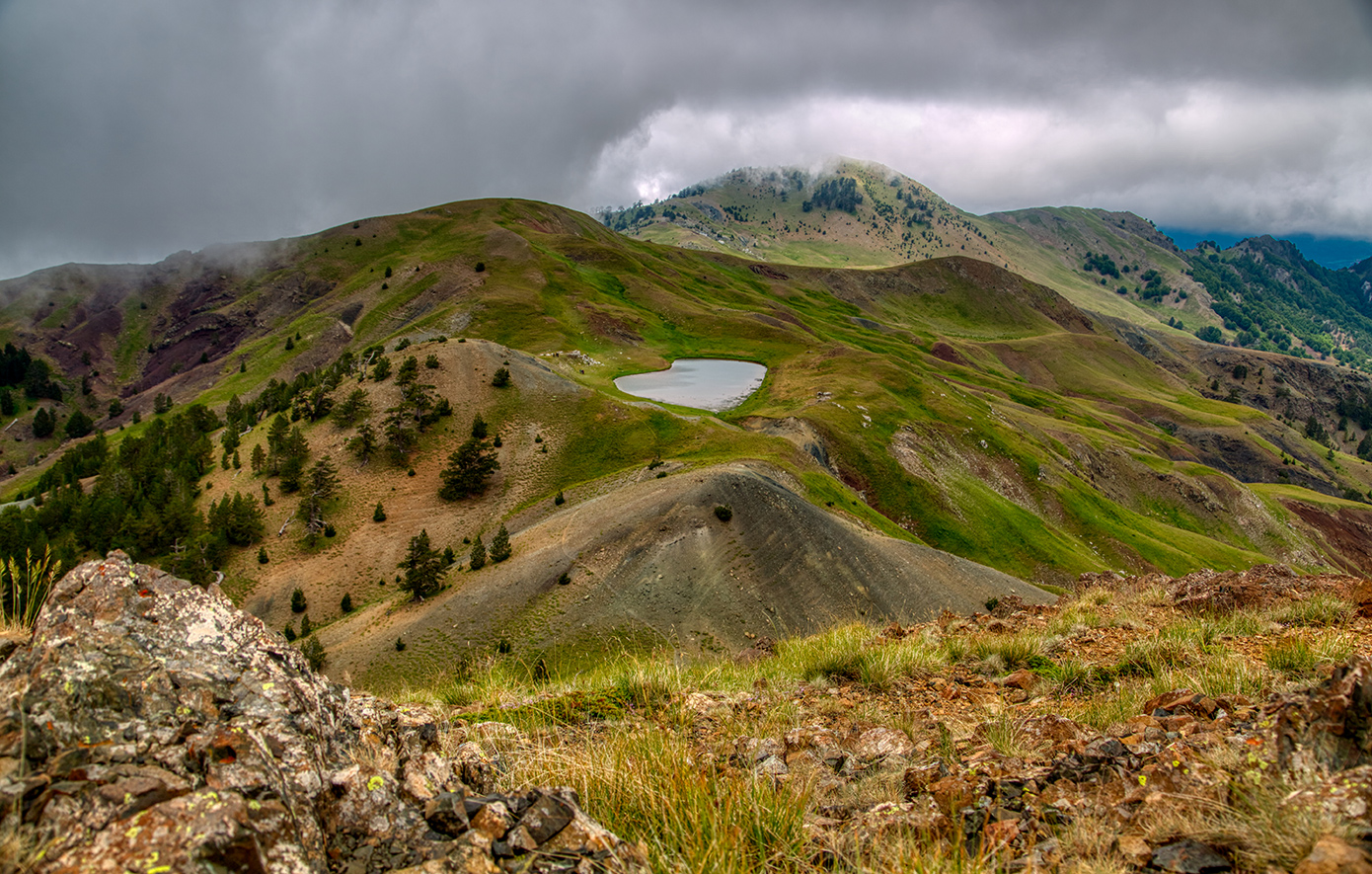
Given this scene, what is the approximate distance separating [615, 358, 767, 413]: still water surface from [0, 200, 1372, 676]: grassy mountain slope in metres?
3.61

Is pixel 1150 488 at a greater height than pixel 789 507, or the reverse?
pixel 789 507

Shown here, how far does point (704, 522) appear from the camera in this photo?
32.7 meters

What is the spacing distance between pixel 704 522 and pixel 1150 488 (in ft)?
271

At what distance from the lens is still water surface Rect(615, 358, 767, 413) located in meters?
71.8

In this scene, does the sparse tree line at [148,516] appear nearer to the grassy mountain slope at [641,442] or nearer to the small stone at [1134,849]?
the grassy mountain slope at [641,442]

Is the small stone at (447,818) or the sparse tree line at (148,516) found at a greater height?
the small stone at (447,818)

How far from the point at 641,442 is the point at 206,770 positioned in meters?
50.0

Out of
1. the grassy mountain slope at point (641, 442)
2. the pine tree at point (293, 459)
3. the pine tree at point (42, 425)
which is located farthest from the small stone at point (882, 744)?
the pine tree at point (42, 425)

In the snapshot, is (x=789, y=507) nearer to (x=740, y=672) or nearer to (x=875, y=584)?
(x=875, y=584)

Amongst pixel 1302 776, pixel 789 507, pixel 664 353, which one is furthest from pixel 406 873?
pixel 664 353

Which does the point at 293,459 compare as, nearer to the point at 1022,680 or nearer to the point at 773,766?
the point at 773,766

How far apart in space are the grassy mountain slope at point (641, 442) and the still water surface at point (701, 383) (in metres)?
3.61

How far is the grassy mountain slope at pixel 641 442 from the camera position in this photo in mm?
31547

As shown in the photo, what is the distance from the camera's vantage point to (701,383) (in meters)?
80.8
